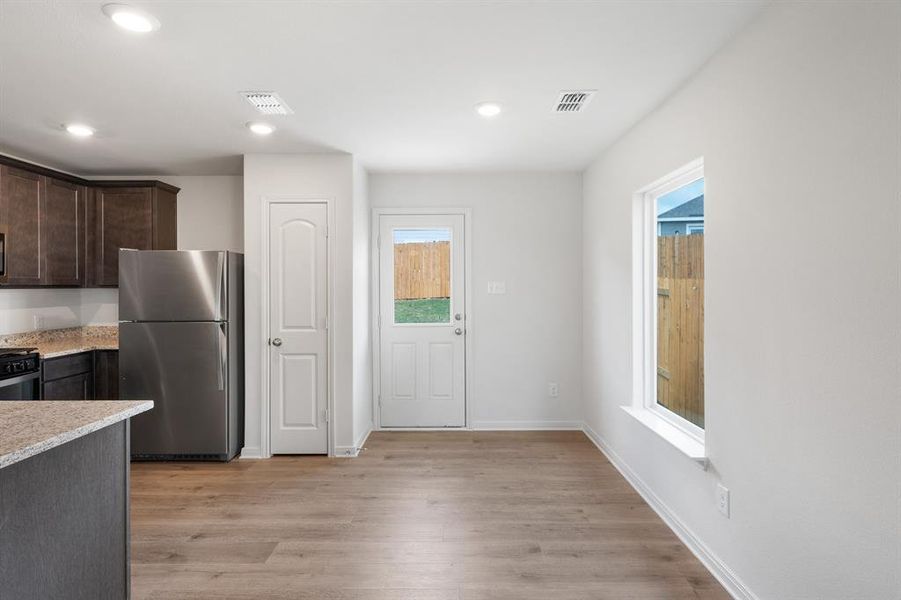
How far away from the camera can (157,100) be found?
2.88 m

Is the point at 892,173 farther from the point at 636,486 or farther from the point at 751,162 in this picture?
the point at 636,486

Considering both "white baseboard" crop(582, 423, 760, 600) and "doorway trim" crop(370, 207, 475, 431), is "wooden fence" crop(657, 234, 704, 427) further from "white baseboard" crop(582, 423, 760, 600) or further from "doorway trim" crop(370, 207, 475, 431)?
"doorway trim" crop(370, 207, 475, 431)

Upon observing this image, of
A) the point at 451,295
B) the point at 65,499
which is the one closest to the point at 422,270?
the point at 451,295

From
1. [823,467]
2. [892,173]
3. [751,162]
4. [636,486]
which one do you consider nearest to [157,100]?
[751,162]

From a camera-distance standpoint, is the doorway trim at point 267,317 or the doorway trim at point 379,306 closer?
the doorway trim at point 267,317

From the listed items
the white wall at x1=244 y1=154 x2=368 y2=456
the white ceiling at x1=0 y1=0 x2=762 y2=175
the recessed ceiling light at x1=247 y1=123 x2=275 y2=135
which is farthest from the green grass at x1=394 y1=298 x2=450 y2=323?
the recessed ceiling light at x1=247 y1=123 x2=275 y2=135

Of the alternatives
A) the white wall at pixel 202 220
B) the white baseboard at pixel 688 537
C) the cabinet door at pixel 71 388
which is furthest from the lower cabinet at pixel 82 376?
the white baseboard at pixel 688 537

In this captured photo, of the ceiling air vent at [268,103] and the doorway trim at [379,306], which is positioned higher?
the ceiling air vent at [268,103]

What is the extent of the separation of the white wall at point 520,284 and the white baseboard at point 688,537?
3.42 feet

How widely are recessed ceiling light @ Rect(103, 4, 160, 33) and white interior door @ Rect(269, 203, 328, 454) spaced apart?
2028 millimetres

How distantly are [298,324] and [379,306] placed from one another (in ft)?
3.06

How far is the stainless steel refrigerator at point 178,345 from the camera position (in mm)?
3861

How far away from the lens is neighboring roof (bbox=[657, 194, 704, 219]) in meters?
2.70

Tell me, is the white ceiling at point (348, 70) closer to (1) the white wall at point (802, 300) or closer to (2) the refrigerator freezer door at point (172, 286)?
(1) the white wall at point (802, 300)
